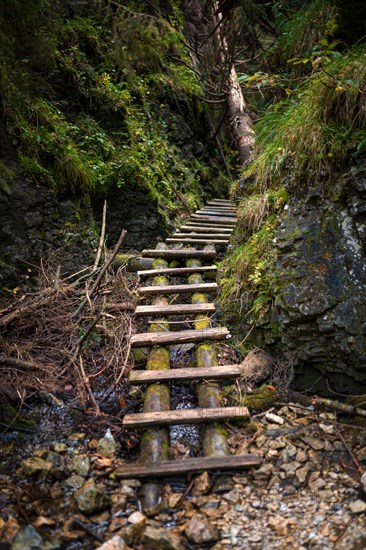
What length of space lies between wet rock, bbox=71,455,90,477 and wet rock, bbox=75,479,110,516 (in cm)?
22

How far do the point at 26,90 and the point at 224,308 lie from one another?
249 cm

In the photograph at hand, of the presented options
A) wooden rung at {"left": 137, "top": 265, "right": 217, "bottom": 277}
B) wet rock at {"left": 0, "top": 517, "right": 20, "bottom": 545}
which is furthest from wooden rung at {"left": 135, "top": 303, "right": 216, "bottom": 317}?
wet rock at {"left": 0, "top": 517, "right": 20, "bottom": 545}

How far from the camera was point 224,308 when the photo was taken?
407 cm

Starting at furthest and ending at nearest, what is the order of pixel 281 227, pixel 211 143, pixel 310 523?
pixel 211 143 → pixel 281 227 → pixel 310 523

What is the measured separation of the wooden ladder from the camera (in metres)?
2.41

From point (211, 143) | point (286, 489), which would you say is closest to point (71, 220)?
point (286, 489)

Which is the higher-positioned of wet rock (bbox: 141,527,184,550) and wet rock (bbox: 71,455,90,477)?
wet rock (bbox: 141,527,184,550)

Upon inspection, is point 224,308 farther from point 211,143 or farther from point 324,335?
point 211,143

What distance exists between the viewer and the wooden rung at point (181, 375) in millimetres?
2959

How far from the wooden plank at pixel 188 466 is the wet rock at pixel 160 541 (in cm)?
35

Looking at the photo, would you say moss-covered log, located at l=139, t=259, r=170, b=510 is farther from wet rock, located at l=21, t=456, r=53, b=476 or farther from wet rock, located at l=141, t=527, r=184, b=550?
wet rock, located at l=21, t=456, r=53, b=476

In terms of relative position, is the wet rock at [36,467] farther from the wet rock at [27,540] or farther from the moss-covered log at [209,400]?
the moss-covered log at [209,400]

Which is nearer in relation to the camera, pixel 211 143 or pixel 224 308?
pixel 224 308

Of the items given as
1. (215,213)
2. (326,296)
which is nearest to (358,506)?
(326,296)
